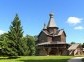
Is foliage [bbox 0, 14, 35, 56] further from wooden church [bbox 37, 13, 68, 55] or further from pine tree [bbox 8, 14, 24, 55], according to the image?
wooden church [bbox 37, 13, 68, 55]

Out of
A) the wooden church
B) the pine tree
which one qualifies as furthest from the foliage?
the wooden church

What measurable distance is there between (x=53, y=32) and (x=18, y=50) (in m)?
33.0

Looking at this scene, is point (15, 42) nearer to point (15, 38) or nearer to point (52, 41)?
point (15, 38)

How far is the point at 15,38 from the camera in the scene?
175 ft

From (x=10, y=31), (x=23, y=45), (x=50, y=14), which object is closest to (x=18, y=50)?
(x=23, y=45)

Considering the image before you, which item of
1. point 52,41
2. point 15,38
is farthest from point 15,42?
point 52,41

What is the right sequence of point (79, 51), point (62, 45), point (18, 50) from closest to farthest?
point (18, 50)
point (62, 45)
point (79, 51)

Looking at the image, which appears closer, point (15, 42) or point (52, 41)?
point (15, 42)

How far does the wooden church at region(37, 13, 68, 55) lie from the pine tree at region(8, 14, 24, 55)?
2800 centimetres

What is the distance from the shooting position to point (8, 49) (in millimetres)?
52250

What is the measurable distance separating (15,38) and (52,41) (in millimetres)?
31165

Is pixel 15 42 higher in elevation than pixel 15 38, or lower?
lower

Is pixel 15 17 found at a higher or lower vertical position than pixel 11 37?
higher

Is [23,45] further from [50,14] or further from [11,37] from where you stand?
[50,14]
